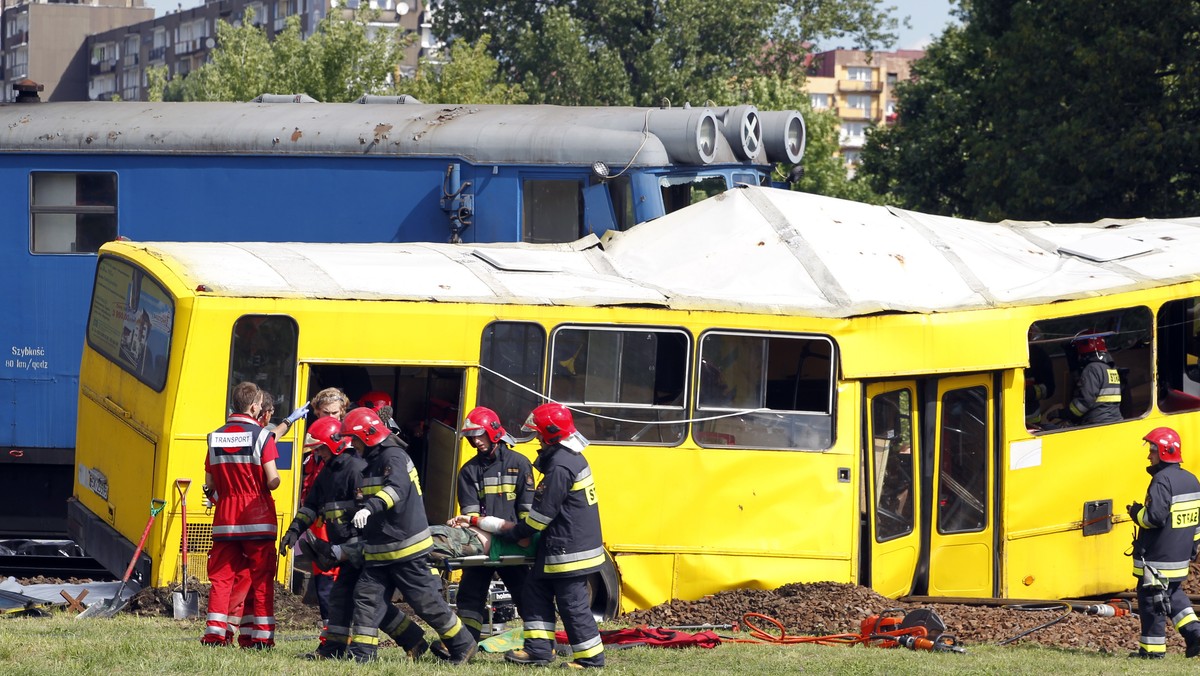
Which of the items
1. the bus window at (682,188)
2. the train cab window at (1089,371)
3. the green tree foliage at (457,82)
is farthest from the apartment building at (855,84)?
the train cab window at (1089,371)

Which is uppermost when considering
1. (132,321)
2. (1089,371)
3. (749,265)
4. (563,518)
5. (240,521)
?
(749,265)

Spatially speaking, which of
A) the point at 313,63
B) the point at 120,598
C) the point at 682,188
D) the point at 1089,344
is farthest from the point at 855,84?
the point at 120,598

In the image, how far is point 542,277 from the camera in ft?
36.6

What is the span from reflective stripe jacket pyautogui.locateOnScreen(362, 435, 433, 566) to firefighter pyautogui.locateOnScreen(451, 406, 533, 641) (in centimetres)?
76

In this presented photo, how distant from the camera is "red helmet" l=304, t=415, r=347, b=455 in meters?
8.67

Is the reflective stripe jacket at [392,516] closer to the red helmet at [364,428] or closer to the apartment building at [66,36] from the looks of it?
the red helmet at [364,428]

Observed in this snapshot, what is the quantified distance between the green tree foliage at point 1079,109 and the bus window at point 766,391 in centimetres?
1376

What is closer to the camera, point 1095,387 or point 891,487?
point 891,487

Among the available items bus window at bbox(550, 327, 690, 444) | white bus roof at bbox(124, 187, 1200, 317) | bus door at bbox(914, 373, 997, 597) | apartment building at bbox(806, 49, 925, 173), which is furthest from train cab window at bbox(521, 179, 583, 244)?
apartment building at bbox(806, 49, 925, 173)

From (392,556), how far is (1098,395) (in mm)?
6288

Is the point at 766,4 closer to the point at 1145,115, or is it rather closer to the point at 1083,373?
the point at 1145,115

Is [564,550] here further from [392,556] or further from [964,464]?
[964,464]

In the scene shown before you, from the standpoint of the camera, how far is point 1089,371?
39.2ft

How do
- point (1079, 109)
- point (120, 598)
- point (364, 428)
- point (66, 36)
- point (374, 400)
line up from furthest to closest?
point (66, 36), point (1079, 109), point (374, 400), point (120, 598), point (364, 428)
